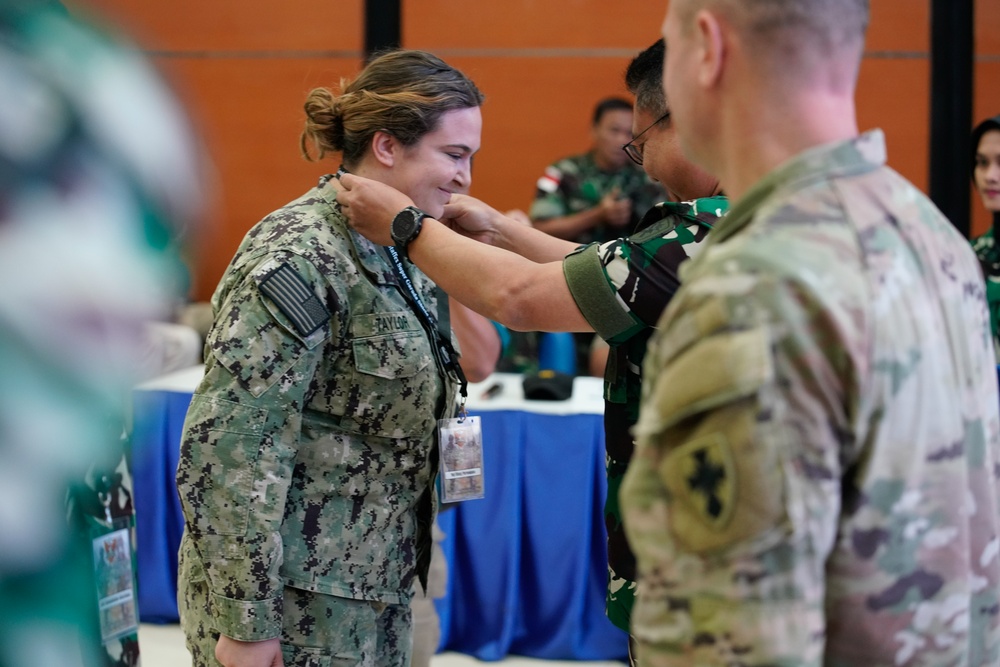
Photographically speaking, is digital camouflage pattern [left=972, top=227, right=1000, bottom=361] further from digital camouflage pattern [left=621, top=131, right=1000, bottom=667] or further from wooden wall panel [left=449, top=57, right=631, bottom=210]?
digital camouflage pattern [left=621, top=131, right=1000, bottom=667]

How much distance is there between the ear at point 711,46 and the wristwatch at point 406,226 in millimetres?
723

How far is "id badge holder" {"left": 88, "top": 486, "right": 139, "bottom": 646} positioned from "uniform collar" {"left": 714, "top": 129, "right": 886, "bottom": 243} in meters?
0.55

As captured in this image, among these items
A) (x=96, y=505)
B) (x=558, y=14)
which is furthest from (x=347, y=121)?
(x=558, y=14)

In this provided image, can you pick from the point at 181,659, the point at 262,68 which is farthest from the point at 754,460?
the point at 262,68

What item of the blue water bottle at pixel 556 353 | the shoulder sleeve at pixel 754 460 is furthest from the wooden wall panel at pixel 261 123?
the shoulder sleeve at pixel 754 460

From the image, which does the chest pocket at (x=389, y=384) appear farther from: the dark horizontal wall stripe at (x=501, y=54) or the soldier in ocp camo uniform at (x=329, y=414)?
the dark horizontal wall stripe at (x=501, y=54)

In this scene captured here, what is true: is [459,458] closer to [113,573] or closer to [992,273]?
[113,573]

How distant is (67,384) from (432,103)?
4.24 feet

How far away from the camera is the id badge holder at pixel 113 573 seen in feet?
2.57

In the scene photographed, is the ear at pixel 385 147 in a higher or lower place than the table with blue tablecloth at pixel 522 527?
higher

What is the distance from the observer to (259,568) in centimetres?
142

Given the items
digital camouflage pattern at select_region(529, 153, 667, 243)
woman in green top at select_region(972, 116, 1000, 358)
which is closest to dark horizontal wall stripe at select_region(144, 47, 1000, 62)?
digital camouflage pattern at select_region(529, 153, 667, 243)

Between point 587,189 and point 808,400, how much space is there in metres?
3.88

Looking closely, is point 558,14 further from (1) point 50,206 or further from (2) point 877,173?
(1) point 50,206
